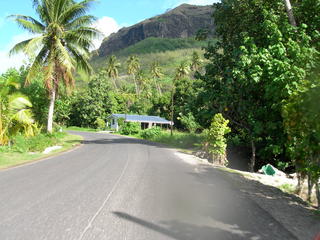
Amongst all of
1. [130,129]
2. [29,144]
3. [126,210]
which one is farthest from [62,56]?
[130,129]

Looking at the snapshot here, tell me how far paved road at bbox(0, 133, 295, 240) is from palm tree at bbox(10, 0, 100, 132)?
14.4 meters

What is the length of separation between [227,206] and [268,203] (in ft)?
4.58

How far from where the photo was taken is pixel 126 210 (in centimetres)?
602

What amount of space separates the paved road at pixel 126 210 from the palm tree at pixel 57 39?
14.4m

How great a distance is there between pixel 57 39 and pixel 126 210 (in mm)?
20235

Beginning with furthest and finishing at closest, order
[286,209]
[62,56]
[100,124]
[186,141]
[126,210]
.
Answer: [100,124], [186,141], [62,56], [286,209], [126,210]

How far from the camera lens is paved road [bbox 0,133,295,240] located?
15.6ft

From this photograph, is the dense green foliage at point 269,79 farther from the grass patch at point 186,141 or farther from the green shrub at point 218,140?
the grass patch at point 186,141

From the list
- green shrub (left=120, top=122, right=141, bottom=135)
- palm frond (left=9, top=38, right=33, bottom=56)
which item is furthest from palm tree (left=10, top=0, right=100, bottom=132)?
green shrub (left=120, top=122, right=141, bottom=135)

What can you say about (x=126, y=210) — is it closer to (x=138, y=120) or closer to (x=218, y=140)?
(x=218, y=140)

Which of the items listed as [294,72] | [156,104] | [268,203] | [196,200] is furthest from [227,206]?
[156,104]

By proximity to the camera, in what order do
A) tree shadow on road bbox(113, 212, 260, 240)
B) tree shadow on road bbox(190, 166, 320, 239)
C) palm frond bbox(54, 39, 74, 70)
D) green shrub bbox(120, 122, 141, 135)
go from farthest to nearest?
green shrub bbox(120, 122, 141, 135) → palm frond bbox(54, 39, 74, 70) → tree shadow on road bbox(190, 166, 320, 239) → tree shadow on road bbox(113, 212, 260, 240)

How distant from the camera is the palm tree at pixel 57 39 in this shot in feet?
72.8

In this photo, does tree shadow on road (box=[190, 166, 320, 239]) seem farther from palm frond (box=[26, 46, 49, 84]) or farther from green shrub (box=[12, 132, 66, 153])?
palm frond (box=[26, 46, 49, 84])
